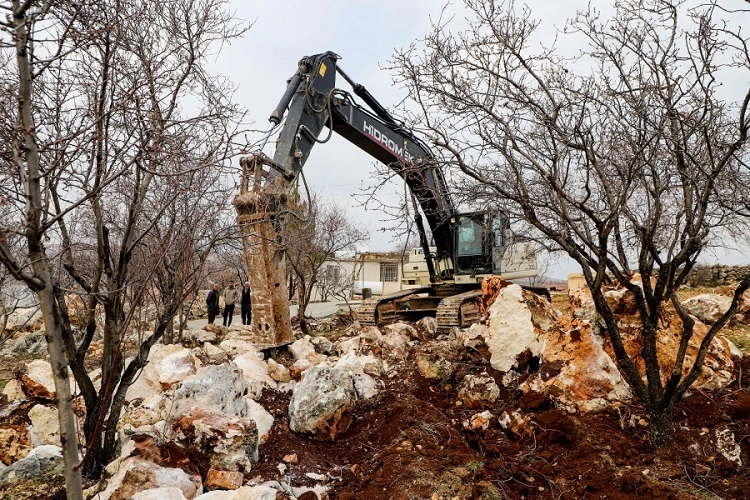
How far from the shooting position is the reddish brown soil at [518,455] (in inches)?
144

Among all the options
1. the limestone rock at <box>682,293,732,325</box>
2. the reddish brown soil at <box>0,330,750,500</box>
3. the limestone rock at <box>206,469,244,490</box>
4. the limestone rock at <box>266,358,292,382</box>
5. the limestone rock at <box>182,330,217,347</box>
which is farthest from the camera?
the limestone rock at <box>182,330,217,347</box>

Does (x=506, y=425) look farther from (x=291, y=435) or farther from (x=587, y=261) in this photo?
(x=291, y=435)

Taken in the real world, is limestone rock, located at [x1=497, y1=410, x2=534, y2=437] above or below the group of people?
below

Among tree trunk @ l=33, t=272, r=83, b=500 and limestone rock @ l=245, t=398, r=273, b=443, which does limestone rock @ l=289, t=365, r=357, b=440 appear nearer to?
limestone rock @ l=245, t=398, r=273, b=443

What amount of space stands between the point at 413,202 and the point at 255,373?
3005mm

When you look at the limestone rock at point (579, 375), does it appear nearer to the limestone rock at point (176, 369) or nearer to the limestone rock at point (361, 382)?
the limestone rock at point (361, 382)

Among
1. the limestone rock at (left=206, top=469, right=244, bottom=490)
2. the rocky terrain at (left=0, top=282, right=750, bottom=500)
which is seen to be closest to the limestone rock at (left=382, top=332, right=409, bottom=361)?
the rocky terrain at (left=0, top=282, right=750, bottom=500)

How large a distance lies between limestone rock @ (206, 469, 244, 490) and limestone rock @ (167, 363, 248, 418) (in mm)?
766

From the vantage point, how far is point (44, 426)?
4.79m

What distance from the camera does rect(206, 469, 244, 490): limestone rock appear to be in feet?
12.4

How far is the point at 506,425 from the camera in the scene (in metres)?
4.78

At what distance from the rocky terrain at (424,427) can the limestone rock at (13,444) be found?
10 millimetres

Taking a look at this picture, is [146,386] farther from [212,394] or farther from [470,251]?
[470,251]

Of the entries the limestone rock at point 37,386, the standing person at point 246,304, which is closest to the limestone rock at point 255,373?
the limestone rock at point 37,386
